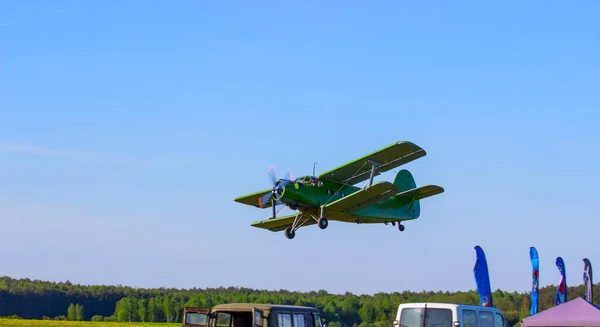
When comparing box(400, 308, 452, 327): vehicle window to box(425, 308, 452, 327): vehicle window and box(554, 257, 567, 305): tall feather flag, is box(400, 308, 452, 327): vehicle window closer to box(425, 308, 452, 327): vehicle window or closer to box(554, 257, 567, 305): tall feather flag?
box(425, 308, 452, 327): vehicle window

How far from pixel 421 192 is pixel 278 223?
7161 millimetres

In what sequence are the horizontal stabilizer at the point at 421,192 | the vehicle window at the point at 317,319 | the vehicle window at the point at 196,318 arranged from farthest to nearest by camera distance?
the horizontal stabilizer at the point at 421,192
the vehicle window at the point at 317,319
the vehicle window at the point at 196,318

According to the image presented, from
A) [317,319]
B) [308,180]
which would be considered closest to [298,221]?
[308,180]

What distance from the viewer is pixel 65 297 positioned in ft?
325

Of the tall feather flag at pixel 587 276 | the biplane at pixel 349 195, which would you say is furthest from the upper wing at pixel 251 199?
the tall feather flag at pixel 587 276

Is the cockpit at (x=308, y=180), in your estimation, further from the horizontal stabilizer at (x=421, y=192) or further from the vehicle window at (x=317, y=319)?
the vehicle window at (x=317, y=319)

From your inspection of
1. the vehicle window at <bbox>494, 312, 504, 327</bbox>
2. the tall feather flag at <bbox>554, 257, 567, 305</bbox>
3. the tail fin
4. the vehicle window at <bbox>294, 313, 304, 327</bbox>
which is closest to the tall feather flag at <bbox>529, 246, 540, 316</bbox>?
the tall feather flag at <bbox>554, 257, 567, 305</bbox>

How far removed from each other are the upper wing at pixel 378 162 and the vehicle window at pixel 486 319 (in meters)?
15.2

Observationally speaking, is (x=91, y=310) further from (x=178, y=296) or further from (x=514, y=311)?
(x=514, y=311)

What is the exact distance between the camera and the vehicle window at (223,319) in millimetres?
18453

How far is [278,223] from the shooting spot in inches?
1526

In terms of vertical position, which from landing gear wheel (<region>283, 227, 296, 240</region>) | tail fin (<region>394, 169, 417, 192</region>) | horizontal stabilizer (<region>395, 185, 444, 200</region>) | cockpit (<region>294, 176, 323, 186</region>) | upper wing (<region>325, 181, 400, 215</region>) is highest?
tail fin (<region>394, 169, 417, 192</region>)

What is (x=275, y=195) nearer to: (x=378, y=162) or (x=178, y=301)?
(x=378, y=162)

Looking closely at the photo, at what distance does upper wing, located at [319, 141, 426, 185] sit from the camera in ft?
111
